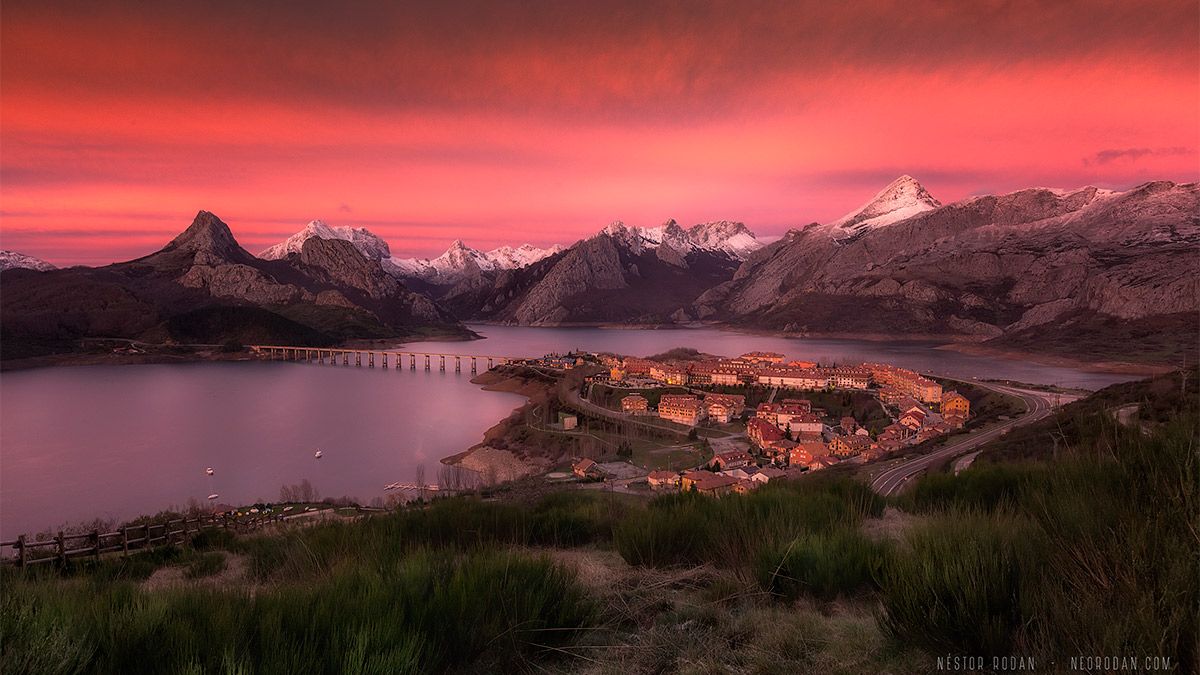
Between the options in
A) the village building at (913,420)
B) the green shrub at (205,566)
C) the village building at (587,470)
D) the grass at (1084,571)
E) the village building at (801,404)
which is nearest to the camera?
the grass at (1084,571)

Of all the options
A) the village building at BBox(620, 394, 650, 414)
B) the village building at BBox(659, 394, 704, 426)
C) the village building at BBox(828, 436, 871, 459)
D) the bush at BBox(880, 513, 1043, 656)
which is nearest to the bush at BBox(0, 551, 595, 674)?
the bush at BBox(880, 513, 1043, 656)

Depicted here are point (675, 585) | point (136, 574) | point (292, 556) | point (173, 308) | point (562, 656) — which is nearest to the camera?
point (562, 656)

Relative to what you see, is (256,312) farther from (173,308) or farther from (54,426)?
(54,426)

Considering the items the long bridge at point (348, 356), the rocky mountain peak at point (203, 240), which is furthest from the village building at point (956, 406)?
the rocky mountain peak at point (203, 240)

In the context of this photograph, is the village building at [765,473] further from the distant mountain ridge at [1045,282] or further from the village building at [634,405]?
the distant mountain ridge at [1045,282]

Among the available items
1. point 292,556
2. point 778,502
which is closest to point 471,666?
point 292,556

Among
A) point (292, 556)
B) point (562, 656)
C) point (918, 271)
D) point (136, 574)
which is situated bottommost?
point (136, 574)
